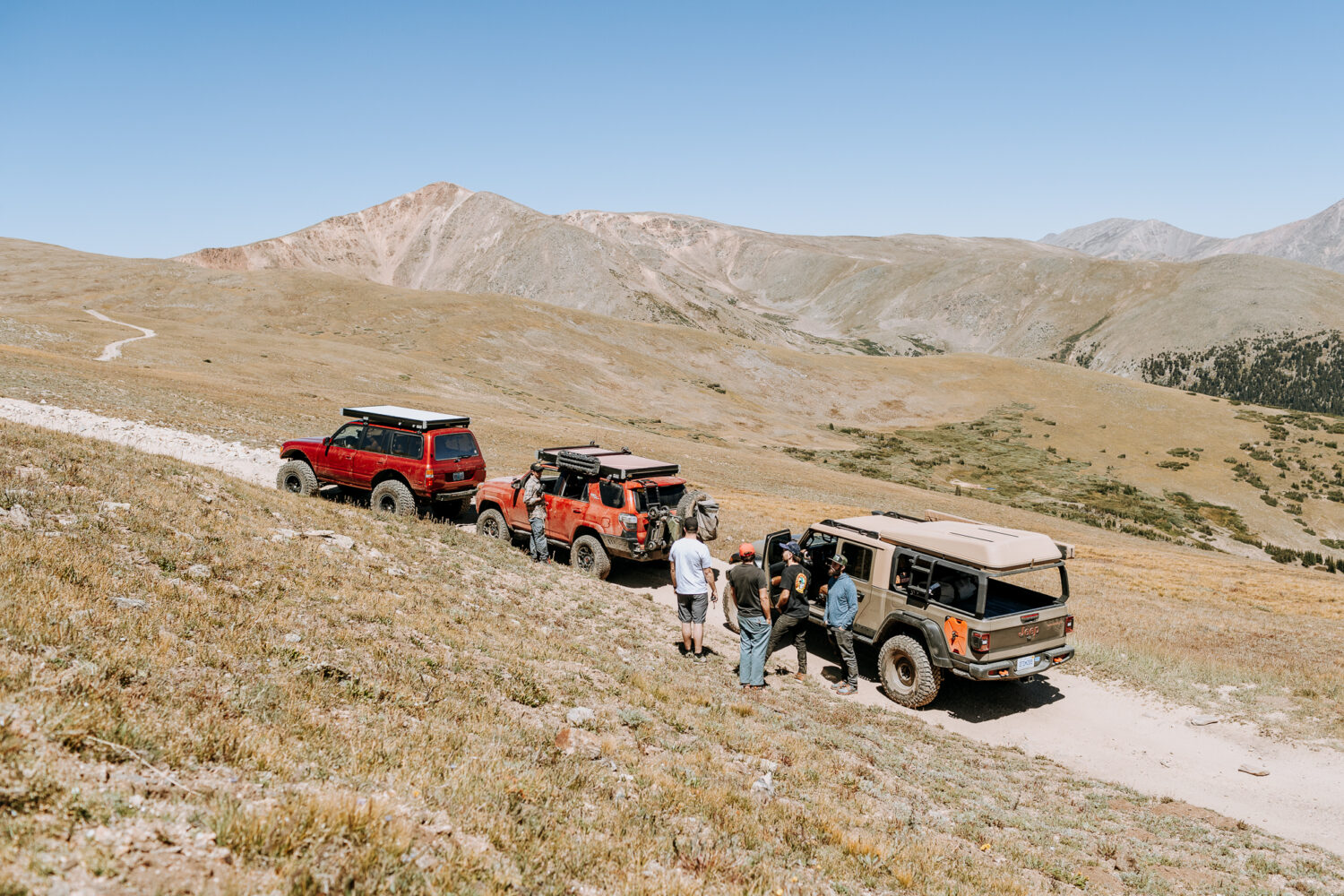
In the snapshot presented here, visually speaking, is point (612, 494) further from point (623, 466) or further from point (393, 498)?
point (393, 498)

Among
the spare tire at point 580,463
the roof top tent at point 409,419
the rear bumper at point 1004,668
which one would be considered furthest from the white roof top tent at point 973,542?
the roof top tent at point 409,419

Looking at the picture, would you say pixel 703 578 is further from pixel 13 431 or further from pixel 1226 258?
pixel 1226 258

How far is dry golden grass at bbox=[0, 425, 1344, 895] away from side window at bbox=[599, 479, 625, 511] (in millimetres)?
3668

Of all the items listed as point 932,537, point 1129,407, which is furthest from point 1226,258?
point 932,537

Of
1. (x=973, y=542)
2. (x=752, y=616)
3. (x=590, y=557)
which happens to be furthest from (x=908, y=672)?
(x=590, y=557)

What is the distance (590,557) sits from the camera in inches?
595

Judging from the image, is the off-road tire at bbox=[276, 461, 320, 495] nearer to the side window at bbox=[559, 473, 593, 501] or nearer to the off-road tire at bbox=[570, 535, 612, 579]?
the side window at bbox=[559, 473, 593, 501]

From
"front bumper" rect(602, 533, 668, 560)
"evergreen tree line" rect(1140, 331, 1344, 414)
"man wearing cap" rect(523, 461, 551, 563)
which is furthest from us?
"evergreen tree line" rect(1140, 331, 1344, 414)

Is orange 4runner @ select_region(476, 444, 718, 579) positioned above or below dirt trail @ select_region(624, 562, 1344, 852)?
above

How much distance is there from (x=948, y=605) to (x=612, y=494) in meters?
6.85

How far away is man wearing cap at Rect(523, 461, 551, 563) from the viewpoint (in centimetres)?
1509

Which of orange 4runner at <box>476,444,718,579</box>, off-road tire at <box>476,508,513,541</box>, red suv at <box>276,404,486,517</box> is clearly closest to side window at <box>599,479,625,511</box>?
orange 4runner at <box>476,444,718,579</box>

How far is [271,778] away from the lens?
178 inches

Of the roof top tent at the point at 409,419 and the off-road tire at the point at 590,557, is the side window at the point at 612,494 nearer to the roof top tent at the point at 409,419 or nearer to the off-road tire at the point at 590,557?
the off-road tire at the point at 590,557
